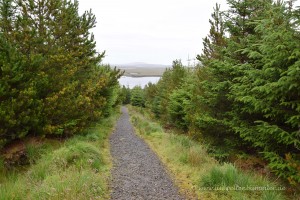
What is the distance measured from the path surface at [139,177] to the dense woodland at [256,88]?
8.76 feet

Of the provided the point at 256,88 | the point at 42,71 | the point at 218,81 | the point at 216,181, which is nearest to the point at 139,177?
the point at 216,181

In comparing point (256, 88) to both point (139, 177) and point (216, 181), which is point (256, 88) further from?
point (139, 177)

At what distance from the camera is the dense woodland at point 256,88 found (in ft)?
20.3

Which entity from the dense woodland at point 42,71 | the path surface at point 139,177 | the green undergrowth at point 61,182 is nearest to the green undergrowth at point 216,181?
the path surface at point 139,177

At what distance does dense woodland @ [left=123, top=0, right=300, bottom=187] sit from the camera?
6195mm

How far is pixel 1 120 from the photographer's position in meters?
8.56

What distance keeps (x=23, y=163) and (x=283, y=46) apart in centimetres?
930

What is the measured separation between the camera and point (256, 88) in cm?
678

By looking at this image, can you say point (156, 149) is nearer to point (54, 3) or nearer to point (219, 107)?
point (219, 107)

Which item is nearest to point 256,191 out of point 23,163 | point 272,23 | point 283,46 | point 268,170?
point 268,170

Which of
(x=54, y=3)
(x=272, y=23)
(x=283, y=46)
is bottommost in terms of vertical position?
(x=283, y=46)

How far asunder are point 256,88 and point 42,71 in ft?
27.1

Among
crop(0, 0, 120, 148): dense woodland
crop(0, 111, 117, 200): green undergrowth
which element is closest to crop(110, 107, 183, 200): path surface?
crop(0, 111, 117, 200): green undergrowth

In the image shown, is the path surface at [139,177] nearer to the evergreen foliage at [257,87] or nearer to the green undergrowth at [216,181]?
A: the green undergrowth at [216,181]
